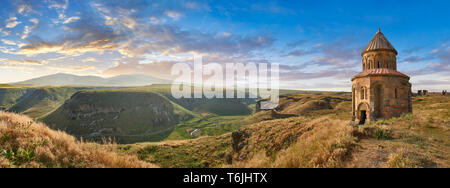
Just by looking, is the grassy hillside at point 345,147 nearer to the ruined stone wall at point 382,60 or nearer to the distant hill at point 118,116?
the ruined stone wall at point 382,60

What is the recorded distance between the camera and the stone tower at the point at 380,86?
23344 millimetres

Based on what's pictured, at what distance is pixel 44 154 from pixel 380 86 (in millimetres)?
31711

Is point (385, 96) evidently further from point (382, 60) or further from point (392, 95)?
point (382, 60)

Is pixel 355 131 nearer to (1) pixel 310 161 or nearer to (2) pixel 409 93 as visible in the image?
(1) pixel 310 161

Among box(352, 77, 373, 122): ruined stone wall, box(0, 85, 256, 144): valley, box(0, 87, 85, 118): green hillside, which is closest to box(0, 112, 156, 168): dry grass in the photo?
box(352, 77, 373, 122): ruined stone wall

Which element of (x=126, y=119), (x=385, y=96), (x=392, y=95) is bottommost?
(x=126, y=119)

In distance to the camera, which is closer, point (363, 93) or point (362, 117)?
point (363, 93)

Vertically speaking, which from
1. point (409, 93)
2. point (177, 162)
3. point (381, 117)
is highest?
point (409, 93)

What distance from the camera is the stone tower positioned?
23344 mm

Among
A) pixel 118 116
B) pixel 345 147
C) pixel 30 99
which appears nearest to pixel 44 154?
pixel 345 147

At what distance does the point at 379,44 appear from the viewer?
25.4m
